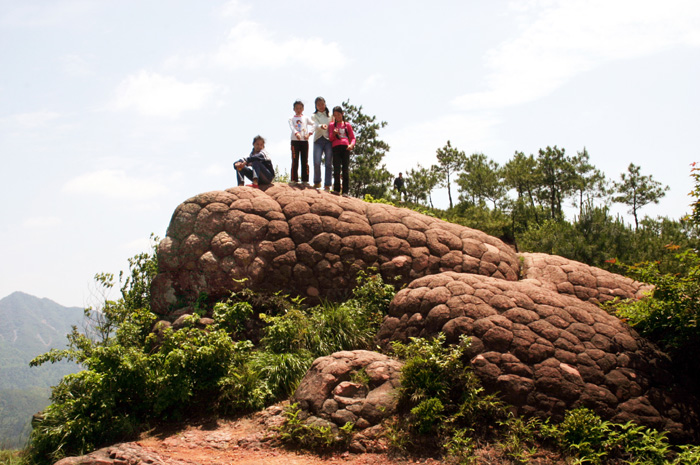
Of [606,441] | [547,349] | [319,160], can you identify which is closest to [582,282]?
[547,349]

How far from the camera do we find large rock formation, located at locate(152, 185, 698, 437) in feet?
18.8

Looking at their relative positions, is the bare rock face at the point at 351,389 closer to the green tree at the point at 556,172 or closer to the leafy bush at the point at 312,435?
the leafy bush at the point at 312,435

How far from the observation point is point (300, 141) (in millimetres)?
9680

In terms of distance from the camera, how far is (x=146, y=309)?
8.20 m

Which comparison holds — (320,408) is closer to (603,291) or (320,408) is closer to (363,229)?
(363,229)

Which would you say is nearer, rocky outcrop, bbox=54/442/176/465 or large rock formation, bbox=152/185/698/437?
rocky outcrop, bbox=54/442/176/465

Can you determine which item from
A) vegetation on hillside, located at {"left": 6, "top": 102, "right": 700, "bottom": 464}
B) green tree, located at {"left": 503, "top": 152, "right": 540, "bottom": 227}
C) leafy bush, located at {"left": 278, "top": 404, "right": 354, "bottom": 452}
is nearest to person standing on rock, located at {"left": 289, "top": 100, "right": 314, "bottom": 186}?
vegetation on hillside, located at {"left": 6, "top": 102, "right": 700, "bottom": 464}

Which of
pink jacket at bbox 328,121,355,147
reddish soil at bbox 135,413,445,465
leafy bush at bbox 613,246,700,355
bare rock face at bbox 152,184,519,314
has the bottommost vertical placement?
reddish soil at bbox 135,413,445,465

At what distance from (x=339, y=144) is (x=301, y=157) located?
0.80 m

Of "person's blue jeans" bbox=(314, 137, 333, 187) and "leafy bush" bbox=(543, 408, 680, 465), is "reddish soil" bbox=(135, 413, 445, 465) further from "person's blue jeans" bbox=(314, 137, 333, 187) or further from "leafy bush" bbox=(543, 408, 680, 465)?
"person's blue jeans" bbox=(314, 137, 333, 187)

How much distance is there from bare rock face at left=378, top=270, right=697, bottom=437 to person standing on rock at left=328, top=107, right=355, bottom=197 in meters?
3.51

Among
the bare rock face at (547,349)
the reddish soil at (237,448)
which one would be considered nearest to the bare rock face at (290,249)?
the bare rock face at (547,349)

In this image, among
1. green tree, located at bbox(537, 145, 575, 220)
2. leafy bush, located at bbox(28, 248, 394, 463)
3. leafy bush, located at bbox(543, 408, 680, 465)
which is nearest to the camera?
leafy bush, located at bbox(543, 408, 680, 465)

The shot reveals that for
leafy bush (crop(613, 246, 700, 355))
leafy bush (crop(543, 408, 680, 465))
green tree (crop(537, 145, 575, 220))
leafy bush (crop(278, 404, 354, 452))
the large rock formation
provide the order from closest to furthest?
leafy bush (crop(543, 408, 680, 465)) < leafy bush (crop(278, 404, 354, 452)) < the large rock formation < leafy bush (crop(613, 246, 700, 355)) < green tree (crop(537, 145, 575, 220))
